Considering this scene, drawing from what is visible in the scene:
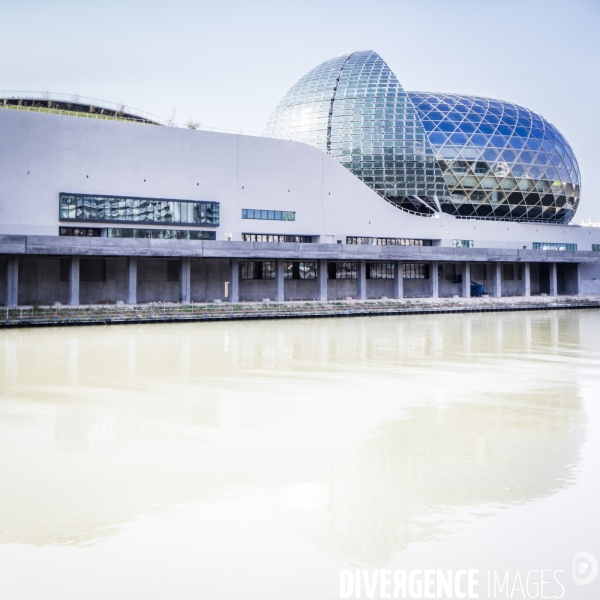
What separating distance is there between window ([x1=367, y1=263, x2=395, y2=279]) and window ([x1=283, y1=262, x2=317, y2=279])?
17.8ft

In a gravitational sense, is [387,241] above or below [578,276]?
above

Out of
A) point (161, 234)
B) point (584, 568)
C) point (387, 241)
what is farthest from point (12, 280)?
point (584, 568)

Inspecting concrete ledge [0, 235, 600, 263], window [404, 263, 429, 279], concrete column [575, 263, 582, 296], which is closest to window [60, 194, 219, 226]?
concrete ledge [0, 235, 600, 263]

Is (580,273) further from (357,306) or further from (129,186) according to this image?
(129,186)

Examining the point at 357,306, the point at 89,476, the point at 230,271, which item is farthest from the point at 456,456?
the point at 230,271

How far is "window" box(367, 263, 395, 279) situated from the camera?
63062 mm

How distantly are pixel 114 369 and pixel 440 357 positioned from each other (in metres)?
10.4

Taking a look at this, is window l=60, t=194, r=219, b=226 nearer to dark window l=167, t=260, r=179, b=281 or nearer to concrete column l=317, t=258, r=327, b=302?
dark window l=167, t=260, r=179, b=281

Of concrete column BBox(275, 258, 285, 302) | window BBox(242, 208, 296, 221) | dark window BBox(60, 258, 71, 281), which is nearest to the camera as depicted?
dark window BBox(60, 258, 71, 281)

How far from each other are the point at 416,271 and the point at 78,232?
96.1ft

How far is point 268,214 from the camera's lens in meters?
56.2

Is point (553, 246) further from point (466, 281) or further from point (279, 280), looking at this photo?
point (279, 280)

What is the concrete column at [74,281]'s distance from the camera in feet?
152

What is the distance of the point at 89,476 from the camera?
421 inches
